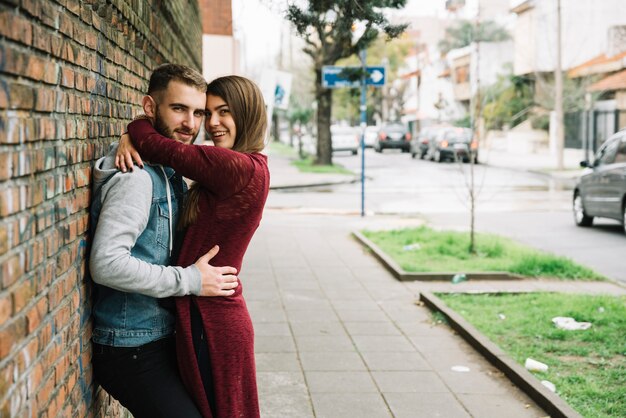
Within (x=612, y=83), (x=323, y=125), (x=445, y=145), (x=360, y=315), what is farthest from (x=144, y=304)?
(x=612, y=83)

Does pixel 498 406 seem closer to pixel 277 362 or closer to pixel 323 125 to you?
pixel 277 362

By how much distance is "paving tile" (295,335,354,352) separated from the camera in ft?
21.5

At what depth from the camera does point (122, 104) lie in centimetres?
396

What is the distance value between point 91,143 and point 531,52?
46.9m

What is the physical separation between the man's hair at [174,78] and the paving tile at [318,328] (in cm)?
428

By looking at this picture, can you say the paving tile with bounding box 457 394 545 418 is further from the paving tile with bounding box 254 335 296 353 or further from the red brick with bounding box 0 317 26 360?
the red brick with bounding box 0 317 26 360

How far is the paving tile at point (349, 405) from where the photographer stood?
5023 millimetres

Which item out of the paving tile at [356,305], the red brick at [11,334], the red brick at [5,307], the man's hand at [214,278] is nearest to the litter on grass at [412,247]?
the paving tile at [356,305]

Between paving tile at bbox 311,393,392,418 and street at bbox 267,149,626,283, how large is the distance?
584 cm

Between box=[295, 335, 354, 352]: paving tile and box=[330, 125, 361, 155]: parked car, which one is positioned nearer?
box=[295, 335, 354, 352]: paving tile

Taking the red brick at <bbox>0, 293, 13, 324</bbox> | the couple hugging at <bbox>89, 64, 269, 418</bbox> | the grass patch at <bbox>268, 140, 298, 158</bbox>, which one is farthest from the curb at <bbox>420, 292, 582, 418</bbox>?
the grass patch at <bbox>268, 140, 298, 158</bbox>

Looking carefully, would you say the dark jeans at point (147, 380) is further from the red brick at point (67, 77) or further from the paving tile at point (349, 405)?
the paving tile at point (349, 405)

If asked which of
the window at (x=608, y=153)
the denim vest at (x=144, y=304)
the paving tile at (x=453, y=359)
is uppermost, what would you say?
the window at (x=608, y=153)

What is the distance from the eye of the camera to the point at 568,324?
7125mm
